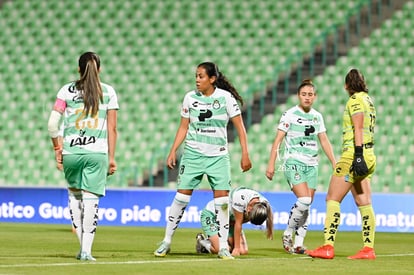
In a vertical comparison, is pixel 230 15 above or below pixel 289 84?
above

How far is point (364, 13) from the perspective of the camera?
88.9 feet

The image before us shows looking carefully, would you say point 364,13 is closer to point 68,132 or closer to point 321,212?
point 321,212

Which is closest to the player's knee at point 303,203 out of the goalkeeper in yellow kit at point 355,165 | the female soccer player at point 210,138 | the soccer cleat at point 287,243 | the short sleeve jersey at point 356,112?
the soccer cleat at point 287,243

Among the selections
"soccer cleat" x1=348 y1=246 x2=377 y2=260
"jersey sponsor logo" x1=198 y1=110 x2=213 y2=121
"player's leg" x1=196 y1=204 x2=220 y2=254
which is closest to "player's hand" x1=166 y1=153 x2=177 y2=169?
"jersey sponsor logo" x1=198 y1=110 x2=213 y2=121

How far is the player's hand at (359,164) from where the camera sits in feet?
35.8

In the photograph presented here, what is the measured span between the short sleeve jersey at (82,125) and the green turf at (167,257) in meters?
1.10

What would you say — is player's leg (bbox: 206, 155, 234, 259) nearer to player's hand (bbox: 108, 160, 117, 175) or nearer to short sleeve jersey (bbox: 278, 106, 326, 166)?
player's hand (bbox: 108, 160, 117, 175)

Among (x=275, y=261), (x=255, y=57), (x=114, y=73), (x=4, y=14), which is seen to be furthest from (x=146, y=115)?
(x=275, y=261)

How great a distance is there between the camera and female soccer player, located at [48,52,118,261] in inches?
394

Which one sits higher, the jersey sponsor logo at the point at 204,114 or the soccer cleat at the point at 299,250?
the jersey sponsor logo at the point at 204,114

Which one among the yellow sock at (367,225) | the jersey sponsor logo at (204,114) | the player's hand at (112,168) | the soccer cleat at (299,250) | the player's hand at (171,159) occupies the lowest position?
the soccer cleat at (299,250)

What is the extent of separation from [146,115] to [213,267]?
49.4 ft

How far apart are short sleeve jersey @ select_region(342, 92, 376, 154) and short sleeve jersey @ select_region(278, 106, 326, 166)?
1.59 meters

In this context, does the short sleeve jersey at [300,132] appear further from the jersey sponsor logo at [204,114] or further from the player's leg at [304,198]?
the jersey sponsor logo at [204,114]
